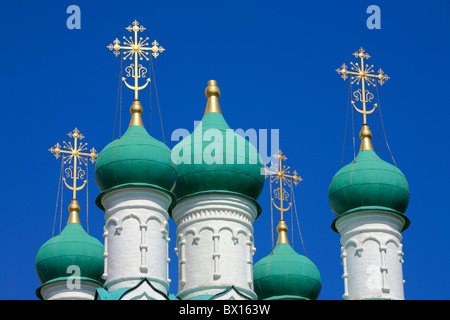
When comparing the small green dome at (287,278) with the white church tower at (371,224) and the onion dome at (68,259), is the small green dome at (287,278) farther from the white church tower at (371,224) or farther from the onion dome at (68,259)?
the onion dome at (68,259)

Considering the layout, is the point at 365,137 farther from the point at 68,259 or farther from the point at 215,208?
the point at 68,259

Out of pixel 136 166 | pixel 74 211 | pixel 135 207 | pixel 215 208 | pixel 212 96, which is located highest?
pixel 212 96

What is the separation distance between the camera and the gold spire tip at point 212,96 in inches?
1046

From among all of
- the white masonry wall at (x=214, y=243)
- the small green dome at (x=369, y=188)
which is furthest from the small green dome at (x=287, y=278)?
the white masonry wall at (x=214, y=243)

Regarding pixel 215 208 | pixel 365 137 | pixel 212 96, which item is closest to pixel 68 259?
pixel 215 208

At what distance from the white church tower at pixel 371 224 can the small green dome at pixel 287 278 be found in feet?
3.24

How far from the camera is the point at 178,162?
25.5m

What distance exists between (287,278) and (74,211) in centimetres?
458

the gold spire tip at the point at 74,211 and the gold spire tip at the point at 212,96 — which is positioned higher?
the gold spire tip at the point at 212,96

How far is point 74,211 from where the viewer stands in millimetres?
28719

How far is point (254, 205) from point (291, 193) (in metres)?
3.30

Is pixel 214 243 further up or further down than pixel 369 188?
further down
